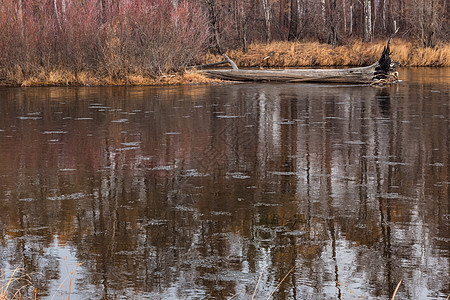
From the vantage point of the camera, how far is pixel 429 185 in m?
8.95

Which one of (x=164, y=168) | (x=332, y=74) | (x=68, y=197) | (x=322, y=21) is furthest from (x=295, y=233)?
(x=322, y=21)

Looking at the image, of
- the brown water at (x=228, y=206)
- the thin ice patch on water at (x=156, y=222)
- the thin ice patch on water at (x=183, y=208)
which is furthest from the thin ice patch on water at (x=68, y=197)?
the thin ice patch on water at (x=156, y=222)

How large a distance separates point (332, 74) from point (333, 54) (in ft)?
63.6

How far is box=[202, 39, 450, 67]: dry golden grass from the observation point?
45.3m

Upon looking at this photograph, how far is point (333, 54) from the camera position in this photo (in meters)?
48.6

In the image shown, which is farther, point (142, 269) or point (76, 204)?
point (76, 204)

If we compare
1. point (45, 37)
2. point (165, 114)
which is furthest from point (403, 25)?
point (165, 114)

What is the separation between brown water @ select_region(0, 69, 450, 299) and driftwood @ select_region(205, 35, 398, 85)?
39.0ft

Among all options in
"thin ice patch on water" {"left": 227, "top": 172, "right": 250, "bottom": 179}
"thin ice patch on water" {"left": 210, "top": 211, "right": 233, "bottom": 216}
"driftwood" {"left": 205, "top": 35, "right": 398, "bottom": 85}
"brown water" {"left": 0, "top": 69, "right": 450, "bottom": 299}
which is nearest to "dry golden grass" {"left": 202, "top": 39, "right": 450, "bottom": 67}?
"driftwood" {"left": 205, "top": 35, "right": 398, "bottom": 85}

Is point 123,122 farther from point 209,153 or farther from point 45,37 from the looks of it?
point 45,37

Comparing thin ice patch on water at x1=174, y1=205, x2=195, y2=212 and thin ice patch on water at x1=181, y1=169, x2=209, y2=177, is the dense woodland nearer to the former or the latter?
thin ice patch on water at x1=181, y1=169, x2=209, y2=177

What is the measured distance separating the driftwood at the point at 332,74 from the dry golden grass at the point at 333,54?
632 inches

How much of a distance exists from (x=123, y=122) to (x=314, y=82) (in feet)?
53.5

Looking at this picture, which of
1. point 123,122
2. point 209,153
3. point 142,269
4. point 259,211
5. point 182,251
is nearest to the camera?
point 142,269
